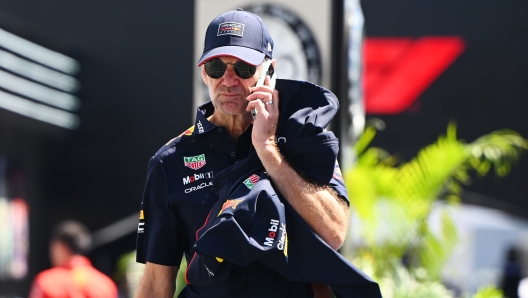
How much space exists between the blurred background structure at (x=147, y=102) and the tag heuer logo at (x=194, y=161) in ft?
20.7

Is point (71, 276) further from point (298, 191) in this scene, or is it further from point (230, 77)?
point (298, 191)

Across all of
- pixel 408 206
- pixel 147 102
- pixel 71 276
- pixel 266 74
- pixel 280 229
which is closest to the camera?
pixel 280 229

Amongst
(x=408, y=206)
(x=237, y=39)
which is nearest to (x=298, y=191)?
(x=237, y=39)

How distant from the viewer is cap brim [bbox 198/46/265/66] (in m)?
2.27

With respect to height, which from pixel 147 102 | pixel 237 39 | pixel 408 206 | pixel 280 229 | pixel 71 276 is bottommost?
pixel 71 276

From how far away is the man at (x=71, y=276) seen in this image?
520 centimetres

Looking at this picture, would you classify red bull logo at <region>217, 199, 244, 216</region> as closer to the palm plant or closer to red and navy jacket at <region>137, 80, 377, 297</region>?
red and navy jacket at <region>137, 80, 377, 297</region>

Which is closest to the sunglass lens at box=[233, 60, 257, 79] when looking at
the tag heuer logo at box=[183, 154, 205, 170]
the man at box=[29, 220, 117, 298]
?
the tag heuer logo at box=[183, 154, 205, 170]

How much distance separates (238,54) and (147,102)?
23.0 ft

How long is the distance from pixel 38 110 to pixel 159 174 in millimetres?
6434

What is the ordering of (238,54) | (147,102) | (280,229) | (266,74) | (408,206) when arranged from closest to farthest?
(280,229), (238,54), (266,74), (408,206), (147,102)

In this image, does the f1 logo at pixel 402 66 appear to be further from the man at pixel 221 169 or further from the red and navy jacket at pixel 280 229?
the red and navy jacket at pixel 280 229

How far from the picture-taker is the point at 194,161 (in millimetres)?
2416

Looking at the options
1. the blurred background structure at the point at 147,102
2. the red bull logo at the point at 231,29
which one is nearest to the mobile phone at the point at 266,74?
the red bull logo at the point at 231,29
